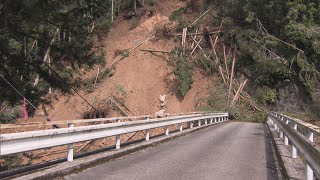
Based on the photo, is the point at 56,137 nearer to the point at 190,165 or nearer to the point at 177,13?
the point at 190,165

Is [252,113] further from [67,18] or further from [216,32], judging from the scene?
[67,18]

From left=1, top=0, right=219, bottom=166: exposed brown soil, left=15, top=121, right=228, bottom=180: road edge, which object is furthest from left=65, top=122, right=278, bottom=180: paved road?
left=1, top=0, right=219, bottom=166: exposed brown soil

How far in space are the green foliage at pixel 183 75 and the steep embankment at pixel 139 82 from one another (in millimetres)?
1620

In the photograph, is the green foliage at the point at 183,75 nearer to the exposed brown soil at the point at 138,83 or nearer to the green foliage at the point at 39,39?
the exposed brown soil at the point at 138,83

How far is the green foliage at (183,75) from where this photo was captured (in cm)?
4309

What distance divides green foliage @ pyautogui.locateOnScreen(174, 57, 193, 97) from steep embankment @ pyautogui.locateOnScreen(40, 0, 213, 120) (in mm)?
1620

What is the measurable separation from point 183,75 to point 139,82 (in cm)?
657

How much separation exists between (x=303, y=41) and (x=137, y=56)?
20335mm

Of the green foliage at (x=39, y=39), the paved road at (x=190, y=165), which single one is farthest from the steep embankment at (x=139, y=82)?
the paved road at (x=190, y=165)

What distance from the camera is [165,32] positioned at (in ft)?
169

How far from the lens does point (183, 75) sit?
141 feet

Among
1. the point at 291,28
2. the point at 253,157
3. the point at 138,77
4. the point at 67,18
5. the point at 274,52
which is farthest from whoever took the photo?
the point at 138,77

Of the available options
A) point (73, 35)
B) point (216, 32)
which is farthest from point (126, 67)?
point (73, 35)

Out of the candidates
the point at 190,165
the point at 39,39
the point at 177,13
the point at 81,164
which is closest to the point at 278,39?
the point at 177,13
